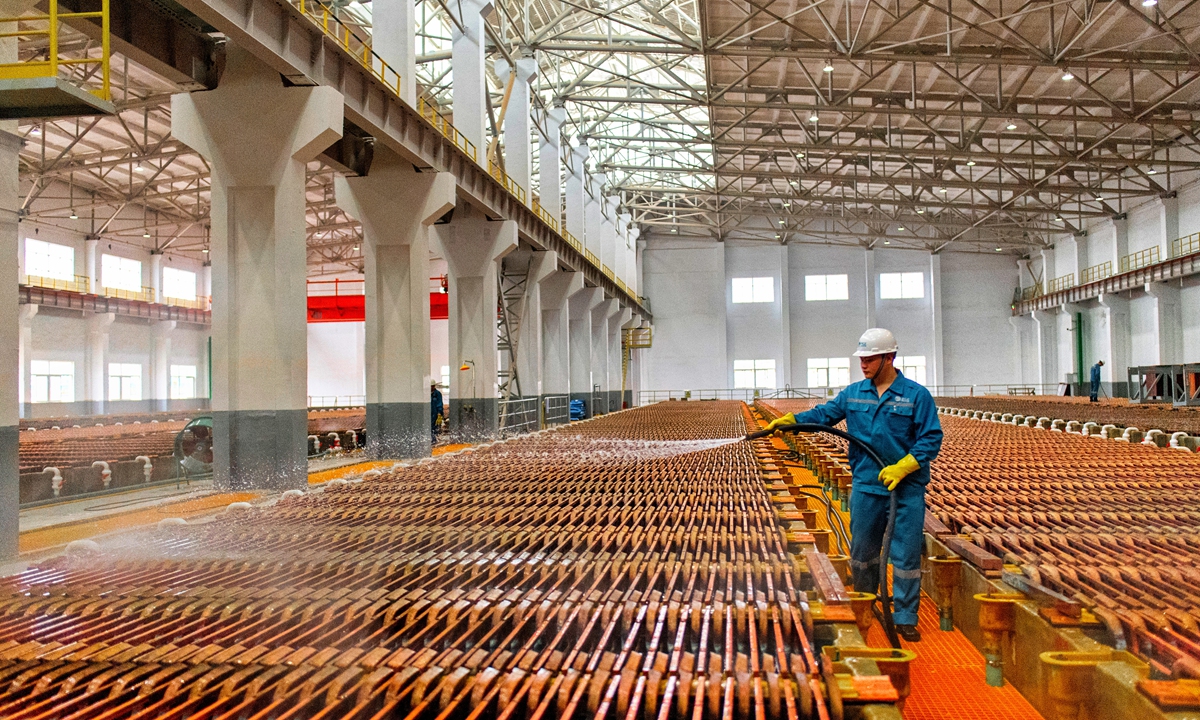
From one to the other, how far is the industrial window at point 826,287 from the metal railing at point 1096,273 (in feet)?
36.3

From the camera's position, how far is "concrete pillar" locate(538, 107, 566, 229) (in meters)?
24.7

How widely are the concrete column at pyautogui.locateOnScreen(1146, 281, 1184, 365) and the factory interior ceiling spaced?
3.66 metres

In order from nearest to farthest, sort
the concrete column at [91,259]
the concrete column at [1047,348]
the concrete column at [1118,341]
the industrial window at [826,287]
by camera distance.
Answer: the concrete column at [91,259], the concrete column at [1118,341], the concrete column at [1047,348], the industrial window at [826,287]

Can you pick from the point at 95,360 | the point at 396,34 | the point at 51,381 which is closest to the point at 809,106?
the point at 396,34

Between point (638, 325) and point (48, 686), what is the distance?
39.8 m

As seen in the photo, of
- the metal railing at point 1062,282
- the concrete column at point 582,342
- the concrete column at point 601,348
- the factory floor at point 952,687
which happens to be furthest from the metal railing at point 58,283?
the metal railing at point 1062,282

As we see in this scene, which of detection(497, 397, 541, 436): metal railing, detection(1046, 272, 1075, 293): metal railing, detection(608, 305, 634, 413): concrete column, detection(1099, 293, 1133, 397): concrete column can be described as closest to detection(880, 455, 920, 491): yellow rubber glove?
detection(497, 397, 541, 436): metal railing

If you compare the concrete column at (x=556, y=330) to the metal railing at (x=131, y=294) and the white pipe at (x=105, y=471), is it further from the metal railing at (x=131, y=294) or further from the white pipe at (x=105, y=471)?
the metal railing at (x=131, y=294)

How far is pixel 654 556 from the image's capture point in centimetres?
402

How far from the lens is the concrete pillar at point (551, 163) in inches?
973

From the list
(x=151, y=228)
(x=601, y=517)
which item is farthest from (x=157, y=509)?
(x=151, y=228)

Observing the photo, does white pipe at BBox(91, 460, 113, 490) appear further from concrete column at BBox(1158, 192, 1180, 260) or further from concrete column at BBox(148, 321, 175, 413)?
concrete column at BBox(1158, 192, 1180, 260)

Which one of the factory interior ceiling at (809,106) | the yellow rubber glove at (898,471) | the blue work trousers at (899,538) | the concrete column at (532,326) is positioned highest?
the factory interior ceiling at (809,106)

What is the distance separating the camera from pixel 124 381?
107ft
